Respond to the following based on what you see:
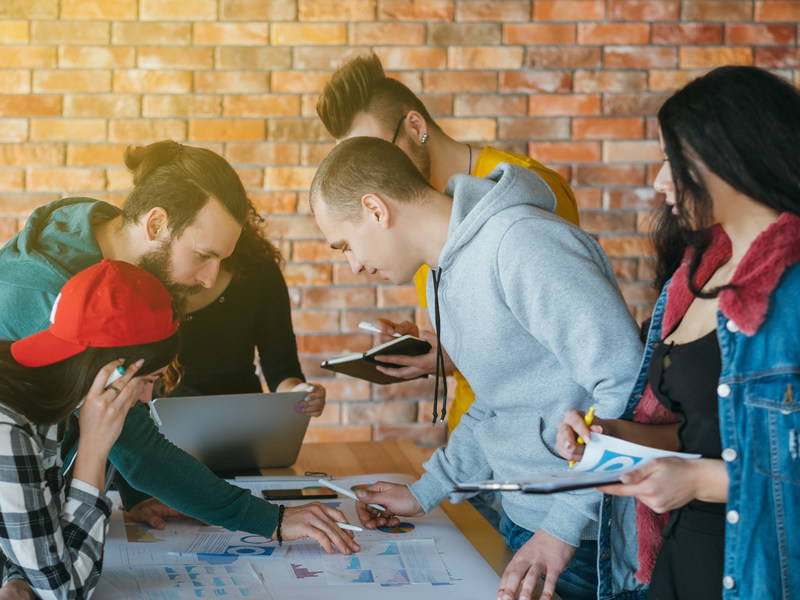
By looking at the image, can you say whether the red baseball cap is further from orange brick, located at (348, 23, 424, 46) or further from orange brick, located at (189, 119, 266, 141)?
orange brick, located at (348, 23, 424, 46)

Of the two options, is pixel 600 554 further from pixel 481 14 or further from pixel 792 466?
pixel 481 14

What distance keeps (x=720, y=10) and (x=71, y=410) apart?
8.03 feet

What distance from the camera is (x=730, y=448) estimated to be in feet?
2.71

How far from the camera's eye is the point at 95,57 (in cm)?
227

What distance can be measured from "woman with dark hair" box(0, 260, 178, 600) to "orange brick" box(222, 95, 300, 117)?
1.46 metres

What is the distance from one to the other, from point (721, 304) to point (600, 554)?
0.44 m

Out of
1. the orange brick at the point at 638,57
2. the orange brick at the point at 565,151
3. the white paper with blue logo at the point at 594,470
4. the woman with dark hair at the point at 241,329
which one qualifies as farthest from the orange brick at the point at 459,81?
the white paper with blue logo at the point at 594,470

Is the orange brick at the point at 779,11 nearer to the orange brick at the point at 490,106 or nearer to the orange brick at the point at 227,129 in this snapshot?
the orange brick at the point at 490,106

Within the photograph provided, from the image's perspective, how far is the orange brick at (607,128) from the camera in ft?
7.86

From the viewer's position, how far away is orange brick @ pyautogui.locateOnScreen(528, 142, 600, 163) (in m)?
2.40

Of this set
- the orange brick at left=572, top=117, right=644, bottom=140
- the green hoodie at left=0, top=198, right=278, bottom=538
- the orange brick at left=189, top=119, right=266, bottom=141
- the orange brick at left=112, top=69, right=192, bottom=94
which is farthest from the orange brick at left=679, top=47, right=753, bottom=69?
the green hoodie at left=0, top=198, right=278, bottom=538

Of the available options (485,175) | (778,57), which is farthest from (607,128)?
(485,175)

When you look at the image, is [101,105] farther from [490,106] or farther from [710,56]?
[710,56]

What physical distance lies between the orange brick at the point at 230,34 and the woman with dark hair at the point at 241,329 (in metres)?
0.71
